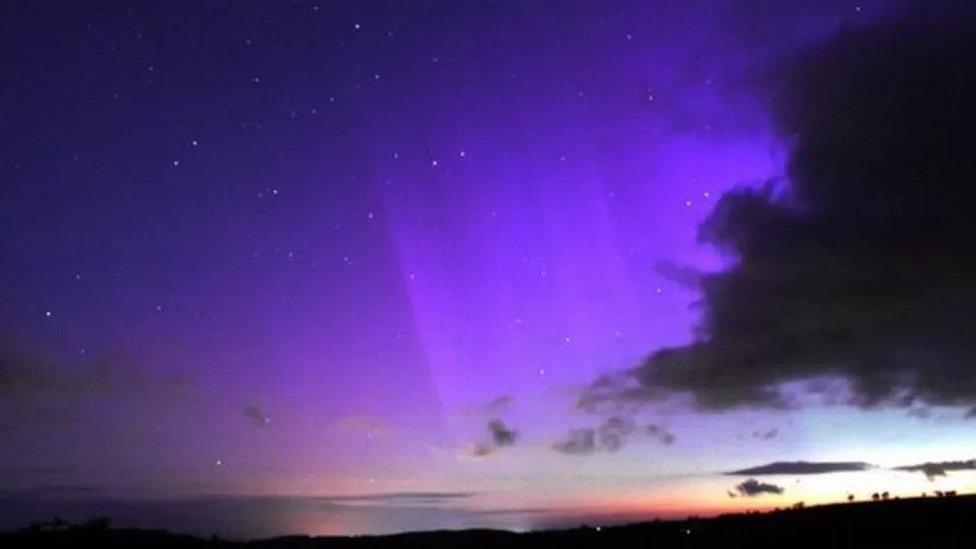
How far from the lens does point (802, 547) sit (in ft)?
96.6

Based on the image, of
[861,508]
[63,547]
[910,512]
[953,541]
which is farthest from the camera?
[861,508]

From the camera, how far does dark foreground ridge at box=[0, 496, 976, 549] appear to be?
29891 millimetres

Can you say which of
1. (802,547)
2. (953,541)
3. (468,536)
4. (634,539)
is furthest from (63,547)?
(953,541)

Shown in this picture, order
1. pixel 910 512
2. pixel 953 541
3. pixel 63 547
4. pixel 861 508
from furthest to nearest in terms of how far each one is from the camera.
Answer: pixel 861 508, pixel 910 512, pixel 63 547, pixel 953 541

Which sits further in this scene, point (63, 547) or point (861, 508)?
point (861, 508)

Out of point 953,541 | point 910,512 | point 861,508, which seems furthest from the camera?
point 861,508

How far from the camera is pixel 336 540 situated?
36.0 m

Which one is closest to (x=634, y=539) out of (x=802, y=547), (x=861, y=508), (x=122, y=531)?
(x=802, y=547)

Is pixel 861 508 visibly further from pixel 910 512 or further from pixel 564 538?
pixel 564 538

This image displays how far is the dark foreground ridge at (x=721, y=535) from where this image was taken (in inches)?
1177

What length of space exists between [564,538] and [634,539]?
102 inches

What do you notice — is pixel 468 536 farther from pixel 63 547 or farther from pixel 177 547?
pixel 63 547

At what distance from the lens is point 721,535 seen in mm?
32375

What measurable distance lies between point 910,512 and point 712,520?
7.53 m
